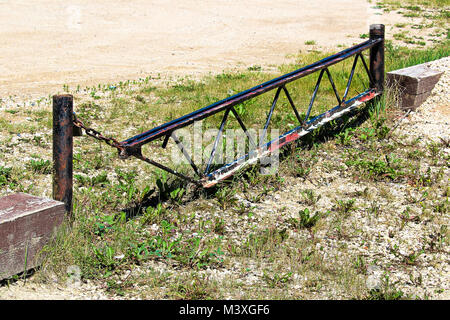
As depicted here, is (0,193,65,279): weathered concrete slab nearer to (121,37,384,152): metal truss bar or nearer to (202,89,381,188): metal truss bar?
(121,37,384,152): metal truss bar

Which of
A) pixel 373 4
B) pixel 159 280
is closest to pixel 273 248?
pixel 159 280

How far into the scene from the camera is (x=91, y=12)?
64.1 feet

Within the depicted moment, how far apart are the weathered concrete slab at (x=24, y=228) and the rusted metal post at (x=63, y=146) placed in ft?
0.57

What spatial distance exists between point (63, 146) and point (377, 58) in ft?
17.3

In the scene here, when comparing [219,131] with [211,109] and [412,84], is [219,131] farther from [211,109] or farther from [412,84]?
[412,84]

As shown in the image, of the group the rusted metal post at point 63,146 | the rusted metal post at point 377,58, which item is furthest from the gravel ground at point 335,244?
the rusted metal post at point 377,58

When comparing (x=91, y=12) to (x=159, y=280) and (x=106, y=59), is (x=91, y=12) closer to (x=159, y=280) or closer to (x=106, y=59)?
(x=106, y=59)

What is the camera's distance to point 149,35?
16.7 metres

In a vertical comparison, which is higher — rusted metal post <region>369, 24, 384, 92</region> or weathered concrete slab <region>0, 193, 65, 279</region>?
rusted metal post <region>369, 24, 384, 92</region>

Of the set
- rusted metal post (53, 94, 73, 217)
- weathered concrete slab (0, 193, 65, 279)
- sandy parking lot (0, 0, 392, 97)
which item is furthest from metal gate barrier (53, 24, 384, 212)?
sandy parking lot (0, 0, 392, 97)

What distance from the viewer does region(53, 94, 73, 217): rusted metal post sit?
429 centimetres

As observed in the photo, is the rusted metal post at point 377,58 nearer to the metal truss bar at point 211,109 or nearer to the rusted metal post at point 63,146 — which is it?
the metal truss bar at point 211,109

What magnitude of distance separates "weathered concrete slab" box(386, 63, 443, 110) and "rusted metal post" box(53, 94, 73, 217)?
18.5 feet

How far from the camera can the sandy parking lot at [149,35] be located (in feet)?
39.1
